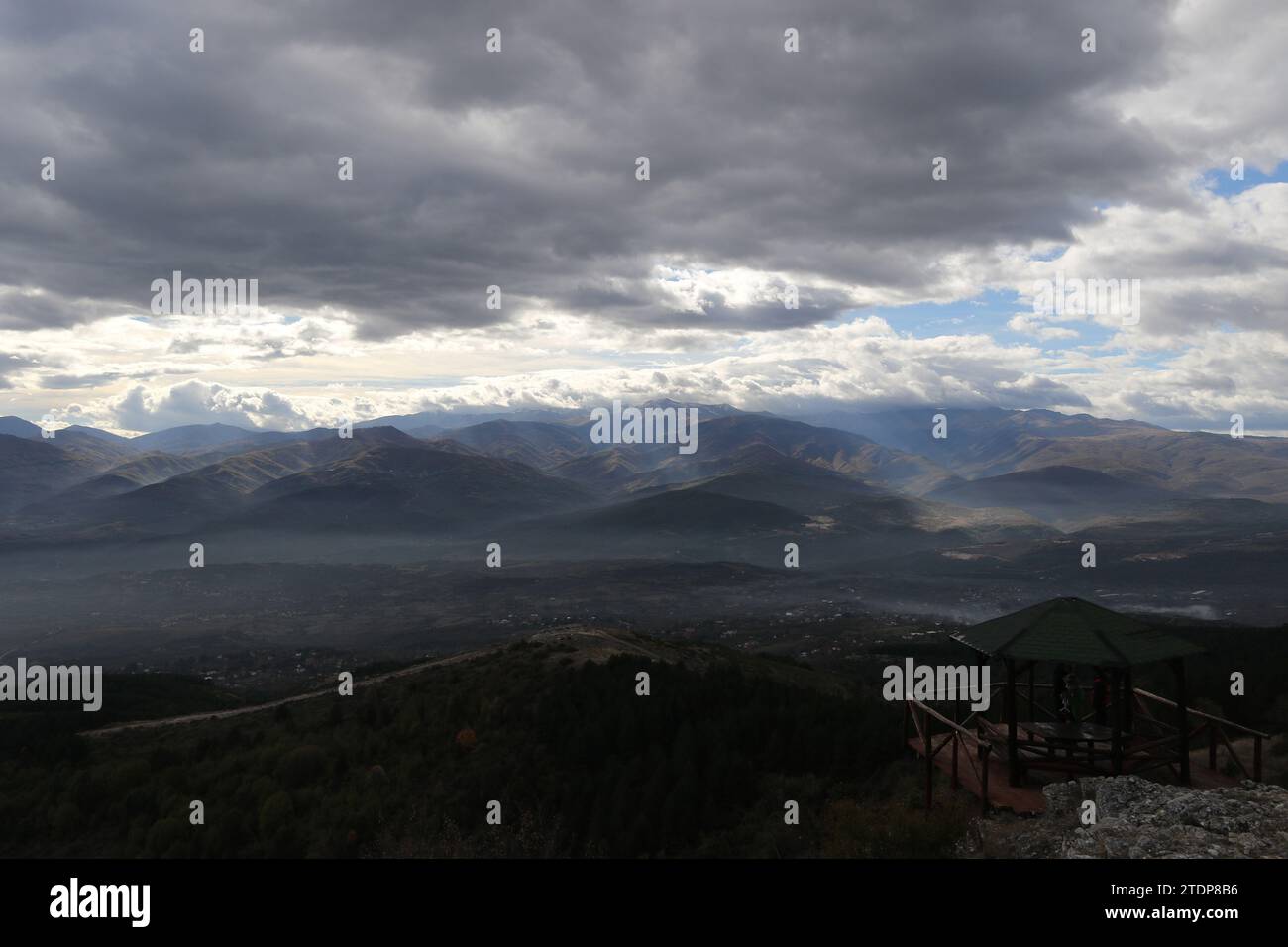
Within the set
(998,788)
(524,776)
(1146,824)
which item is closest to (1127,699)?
(998,788)

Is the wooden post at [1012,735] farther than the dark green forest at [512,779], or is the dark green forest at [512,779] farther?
the dark green forest at [512,779]

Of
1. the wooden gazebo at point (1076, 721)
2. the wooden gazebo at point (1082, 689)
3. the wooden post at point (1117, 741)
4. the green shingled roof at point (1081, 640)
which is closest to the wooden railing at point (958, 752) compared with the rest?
the wooden gazebo at point (1076, 721)

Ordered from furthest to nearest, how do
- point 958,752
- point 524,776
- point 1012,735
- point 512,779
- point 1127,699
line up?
point 524,776
point 512,779
point 958,752
point 1127,699
point 1012,735

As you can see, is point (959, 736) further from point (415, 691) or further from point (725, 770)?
point (415, 691)

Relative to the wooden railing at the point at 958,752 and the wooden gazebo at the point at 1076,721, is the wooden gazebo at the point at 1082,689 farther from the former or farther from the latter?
the wooden railing at the point at 958,752

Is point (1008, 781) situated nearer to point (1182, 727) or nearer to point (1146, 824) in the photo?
point (1146, 824)

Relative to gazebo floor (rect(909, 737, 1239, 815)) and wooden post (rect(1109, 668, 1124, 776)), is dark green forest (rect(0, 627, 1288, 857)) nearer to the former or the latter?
gazebo floor (rect(909, 737, 1239, 815))

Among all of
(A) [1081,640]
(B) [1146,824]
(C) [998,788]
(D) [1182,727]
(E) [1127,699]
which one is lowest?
(C) [998,788]
